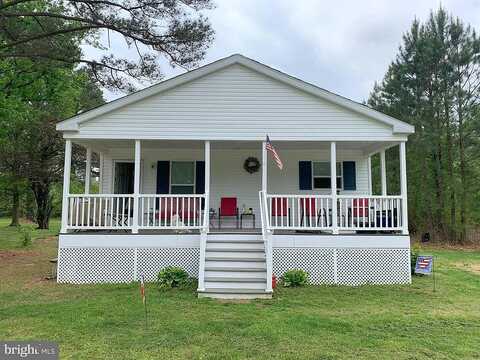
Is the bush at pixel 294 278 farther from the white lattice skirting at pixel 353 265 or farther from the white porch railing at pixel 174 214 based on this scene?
the white porch railing at pixel 174 214

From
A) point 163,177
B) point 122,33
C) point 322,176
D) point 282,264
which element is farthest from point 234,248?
point 122,33

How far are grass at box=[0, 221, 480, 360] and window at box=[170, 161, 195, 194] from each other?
377 centimetres

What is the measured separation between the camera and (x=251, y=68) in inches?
380

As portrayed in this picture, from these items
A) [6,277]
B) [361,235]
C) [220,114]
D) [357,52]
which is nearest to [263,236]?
[361,235]

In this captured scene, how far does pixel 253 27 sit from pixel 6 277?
16.0 m

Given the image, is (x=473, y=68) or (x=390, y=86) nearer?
(x=473, y=68)

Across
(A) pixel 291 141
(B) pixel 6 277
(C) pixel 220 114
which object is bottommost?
(B) pixel 6 277

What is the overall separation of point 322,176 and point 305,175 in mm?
541

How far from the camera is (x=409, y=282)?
29.2 feet

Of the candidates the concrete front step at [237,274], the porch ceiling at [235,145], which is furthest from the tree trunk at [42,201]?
the concrete front step at [237,274]

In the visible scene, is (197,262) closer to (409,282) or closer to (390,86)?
(409,282)

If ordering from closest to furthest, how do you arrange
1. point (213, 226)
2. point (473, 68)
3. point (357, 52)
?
1. point (213, 226)
2. point (473, 68)
3. point (357, 52)

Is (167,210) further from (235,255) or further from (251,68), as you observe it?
(251,68)

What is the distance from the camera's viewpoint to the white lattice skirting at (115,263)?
8891 millimetres
